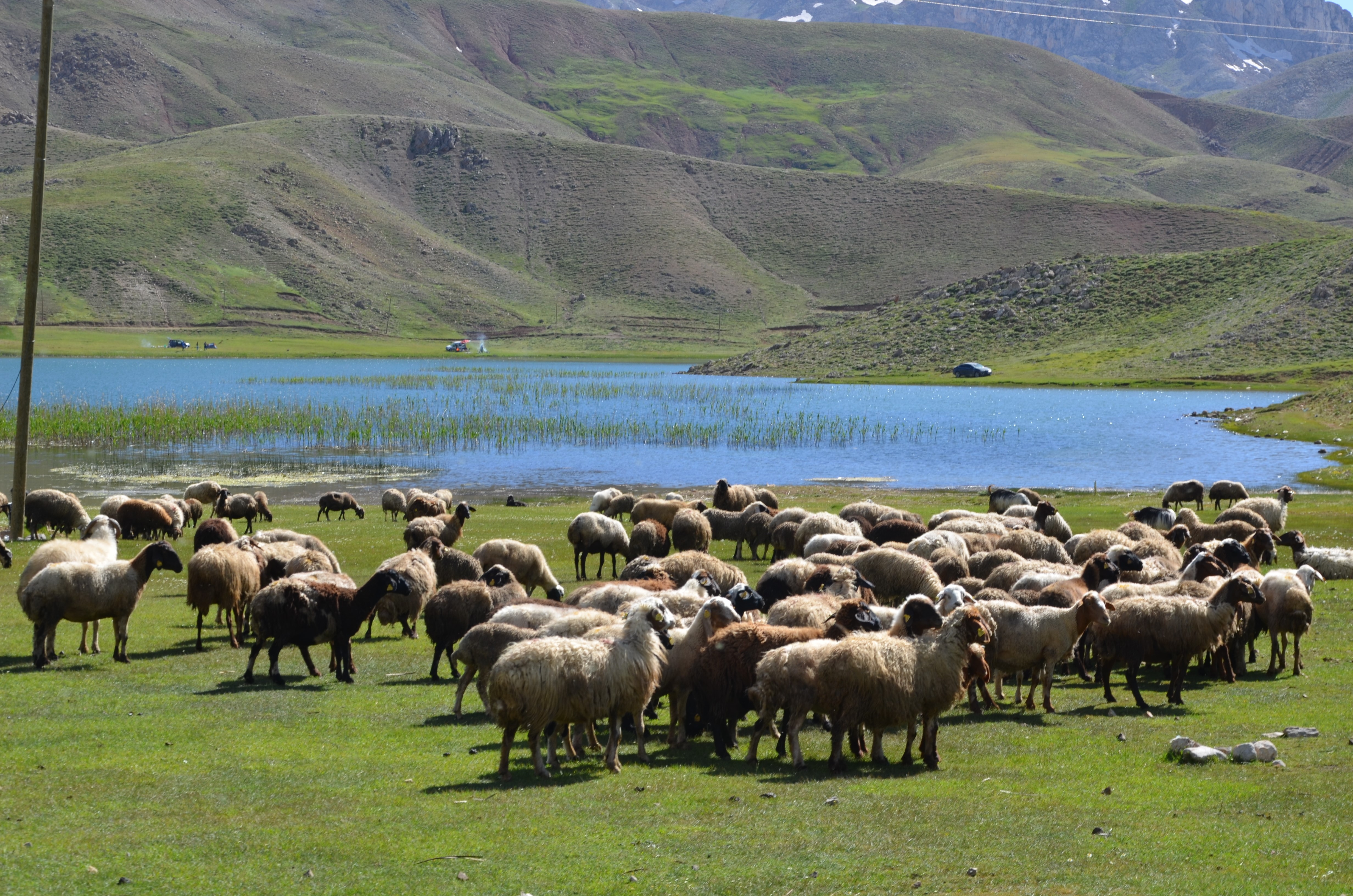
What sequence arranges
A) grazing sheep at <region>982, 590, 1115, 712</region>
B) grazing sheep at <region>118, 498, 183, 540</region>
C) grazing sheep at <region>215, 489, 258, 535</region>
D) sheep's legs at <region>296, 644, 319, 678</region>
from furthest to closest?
grazing sheep at <region>215, 489, 258, 535</region> → grazing sheep at <region>118, 498, 183, 540</region> → sheep's legs at <region>296, 644, 319, 678</region> → grazing sheep at <region>982, 590, 1115, 712</region>

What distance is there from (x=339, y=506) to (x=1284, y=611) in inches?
1119

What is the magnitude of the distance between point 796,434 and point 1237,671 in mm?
49922

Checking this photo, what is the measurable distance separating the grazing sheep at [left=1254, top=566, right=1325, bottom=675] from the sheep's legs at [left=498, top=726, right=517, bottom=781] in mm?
10143

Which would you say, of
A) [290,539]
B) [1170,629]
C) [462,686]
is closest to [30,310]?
[290,539]

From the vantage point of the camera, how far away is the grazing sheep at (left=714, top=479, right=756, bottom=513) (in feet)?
105

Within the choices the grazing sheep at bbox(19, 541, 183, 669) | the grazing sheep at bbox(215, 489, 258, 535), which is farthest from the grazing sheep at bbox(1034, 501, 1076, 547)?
the grazing sheep at bbox(215, 489, 258, 535)

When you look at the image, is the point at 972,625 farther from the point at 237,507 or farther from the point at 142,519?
the point at 237,507

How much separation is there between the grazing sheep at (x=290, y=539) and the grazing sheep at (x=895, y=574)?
9.47 m

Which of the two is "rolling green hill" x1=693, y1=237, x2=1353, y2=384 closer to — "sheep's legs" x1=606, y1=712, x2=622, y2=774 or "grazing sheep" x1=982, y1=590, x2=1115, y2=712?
"grazing sheep" x1=982, y1=590, x2=1115, y2=712

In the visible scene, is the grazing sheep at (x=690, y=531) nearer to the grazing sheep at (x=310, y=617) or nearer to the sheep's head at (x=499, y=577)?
the sheep's head at (x=499, y=577)

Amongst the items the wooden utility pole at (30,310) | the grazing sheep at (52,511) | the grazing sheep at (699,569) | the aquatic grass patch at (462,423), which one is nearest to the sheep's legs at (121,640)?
the grazing sheep at (699,569)

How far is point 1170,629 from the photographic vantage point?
14.3m

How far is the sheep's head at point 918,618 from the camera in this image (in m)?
12.3

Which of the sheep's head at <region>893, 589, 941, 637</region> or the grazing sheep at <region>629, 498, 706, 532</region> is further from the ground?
the sheep's head at <region>893, 589, 941, 637</region>
